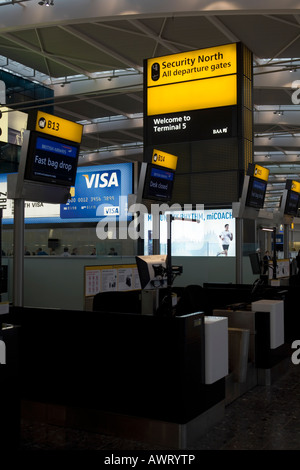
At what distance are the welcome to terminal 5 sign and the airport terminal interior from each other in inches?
0.9

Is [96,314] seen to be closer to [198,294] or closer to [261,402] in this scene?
[261,402]

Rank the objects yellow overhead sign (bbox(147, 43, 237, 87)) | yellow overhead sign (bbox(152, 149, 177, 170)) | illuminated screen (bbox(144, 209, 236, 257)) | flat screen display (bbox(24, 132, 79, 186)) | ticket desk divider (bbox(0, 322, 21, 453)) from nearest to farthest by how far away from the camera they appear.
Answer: ticket desk divider (bbox(0, 322, 21, 453)), flat screen display (bbox(24, 132, 79, 186)), yellow overhead sign (bbox(147, 43, 237, 87)), yellow overhead sign (bbox(152, 149, 177, 170)), illuminated screen (bbox(144, 209, 236, 257))

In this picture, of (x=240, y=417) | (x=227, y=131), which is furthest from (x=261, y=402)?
(x=227, y=131)

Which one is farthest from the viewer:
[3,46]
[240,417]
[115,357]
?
[3,46]

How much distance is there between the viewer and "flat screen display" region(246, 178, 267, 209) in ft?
26.9

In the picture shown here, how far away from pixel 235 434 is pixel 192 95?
5.64 meters

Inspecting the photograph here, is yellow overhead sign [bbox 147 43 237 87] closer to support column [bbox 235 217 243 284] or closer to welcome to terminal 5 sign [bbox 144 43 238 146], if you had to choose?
welcome to terminal 5 sign [bbox 144 43 238 146]

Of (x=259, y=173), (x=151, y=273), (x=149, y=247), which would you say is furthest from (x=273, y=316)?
(x=149, y=247)

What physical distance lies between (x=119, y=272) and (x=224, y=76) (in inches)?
144

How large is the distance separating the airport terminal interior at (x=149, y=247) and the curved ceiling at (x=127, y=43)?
1.9 inches

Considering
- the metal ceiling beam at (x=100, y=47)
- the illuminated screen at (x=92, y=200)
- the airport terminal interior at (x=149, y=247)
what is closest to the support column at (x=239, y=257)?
the airport terminal interior at (x=149, y=247)

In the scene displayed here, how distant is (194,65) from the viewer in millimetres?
8359

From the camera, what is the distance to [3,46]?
45.6ft

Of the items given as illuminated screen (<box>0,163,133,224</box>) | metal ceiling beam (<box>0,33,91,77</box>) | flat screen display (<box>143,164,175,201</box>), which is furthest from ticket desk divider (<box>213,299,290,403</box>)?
metal ceiling beam (<box>0,33,91,77</box>)
